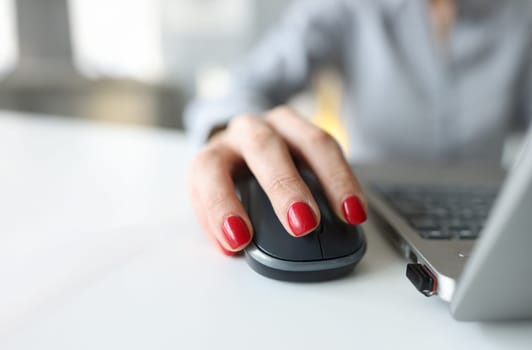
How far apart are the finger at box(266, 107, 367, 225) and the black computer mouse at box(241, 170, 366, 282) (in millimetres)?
13

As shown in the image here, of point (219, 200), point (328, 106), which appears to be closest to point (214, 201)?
point (219, 200)

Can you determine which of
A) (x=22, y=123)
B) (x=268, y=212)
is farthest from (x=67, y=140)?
(x=268, y=212)

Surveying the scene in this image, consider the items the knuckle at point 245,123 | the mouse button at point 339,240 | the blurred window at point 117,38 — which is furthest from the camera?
the blurred window at point 117,38

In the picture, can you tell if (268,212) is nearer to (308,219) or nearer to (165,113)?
(308,219)

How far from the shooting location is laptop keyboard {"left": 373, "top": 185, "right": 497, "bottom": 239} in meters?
0.32

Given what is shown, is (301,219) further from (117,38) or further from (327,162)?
(117,38)

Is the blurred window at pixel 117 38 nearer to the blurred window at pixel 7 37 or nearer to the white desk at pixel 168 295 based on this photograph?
the blurred window at pixel 7 37

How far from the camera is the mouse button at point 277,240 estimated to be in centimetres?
28

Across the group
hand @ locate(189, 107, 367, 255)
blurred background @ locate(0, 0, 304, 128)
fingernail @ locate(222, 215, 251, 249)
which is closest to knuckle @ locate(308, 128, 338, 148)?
hand @ locate(189, 107, 367, 255)

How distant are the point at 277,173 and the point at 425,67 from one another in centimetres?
65

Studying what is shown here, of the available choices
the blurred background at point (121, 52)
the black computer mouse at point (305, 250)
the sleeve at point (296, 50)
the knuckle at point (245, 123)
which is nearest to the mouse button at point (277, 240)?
the black computer mouse at point (305, 250)

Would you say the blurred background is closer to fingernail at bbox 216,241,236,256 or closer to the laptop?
the laptop

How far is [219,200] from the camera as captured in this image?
0.32 metres

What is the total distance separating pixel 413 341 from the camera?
24cm
